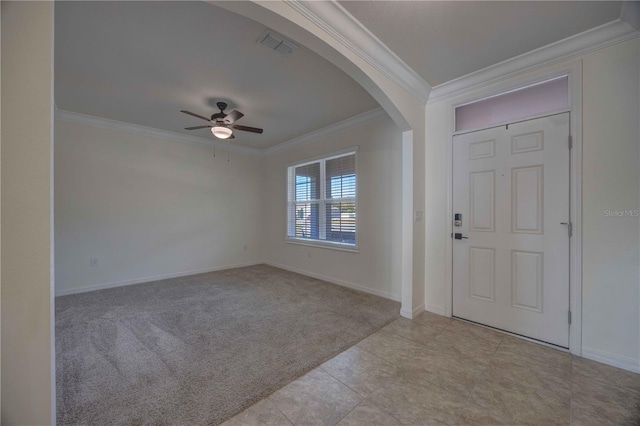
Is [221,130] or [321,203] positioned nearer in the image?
[221,130]

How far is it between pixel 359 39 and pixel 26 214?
228 centimetres

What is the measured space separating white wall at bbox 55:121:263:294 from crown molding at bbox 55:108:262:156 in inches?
2.6

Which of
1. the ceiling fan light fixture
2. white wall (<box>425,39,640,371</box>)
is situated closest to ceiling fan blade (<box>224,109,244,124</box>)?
the ceiling fan light fixture

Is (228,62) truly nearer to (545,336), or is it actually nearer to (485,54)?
(485,54)

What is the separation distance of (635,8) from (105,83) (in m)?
4.83

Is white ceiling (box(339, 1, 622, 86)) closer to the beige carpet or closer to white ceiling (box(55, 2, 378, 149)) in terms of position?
white ceiling (box(55, 2, 378, 149))

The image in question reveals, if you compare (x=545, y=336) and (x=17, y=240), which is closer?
(x=17, y=240)

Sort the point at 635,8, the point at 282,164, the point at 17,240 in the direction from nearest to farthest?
the point at 17,240
the point at 635,8
the point at 282,164

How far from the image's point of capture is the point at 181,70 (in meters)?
2.60

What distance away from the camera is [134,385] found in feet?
5.83

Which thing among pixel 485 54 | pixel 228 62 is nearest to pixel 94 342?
pixel 228 62

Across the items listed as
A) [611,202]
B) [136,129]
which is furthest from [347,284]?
[136,129]

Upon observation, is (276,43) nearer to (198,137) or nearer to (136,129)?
(198,137)

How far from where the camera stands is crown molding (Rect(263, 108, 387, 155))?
371cm
